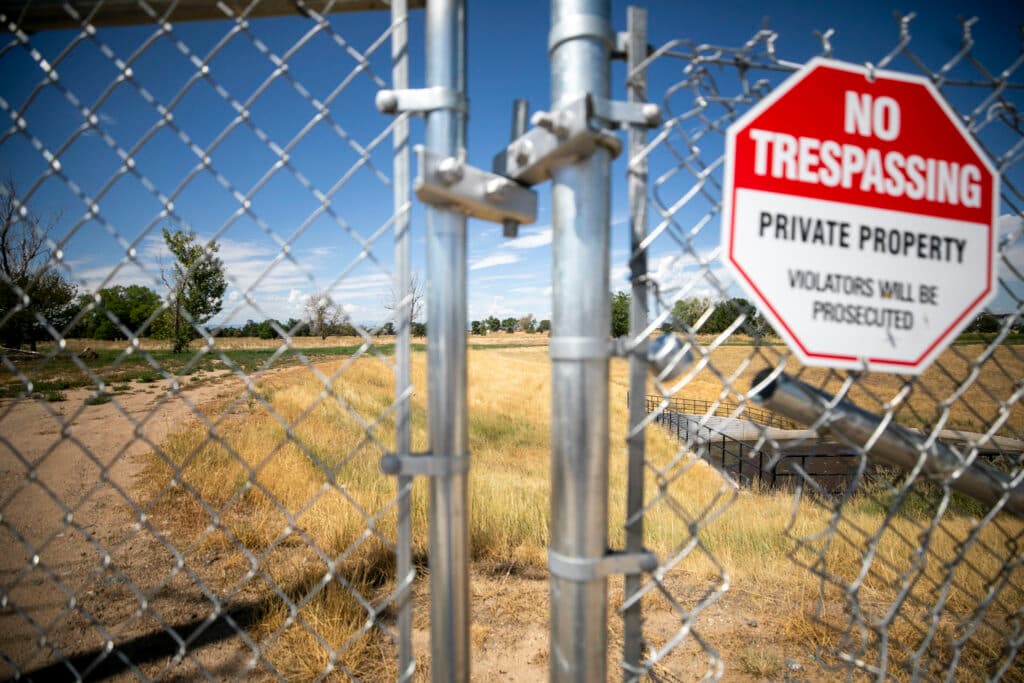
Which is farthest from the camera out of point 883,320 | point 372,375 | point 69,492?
point 372,375

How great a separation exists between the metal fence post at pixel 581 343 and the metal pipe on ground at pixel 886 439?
39cm

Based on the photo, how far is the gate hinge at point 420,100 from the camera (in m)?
0.92

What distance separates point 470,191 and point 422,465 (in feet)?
1.68

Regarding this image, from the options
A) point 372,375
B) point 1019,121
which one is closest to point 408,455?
point 1019,121

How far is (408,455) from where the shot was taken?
0.92 metres

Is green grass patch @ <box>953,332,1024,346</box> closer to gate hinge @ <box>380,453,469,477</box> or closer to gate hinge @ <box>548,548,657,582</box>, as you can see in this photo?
gate hinge @ <box>548,548,657,582</box>

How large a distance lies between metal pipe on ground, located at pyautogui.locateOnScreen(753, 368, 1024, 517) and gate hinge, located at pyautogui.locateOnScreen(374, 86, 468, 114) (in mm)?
824

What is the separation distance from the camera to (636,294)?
3.10ft

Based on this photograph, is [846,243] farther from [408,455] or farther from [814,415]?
[408,455]

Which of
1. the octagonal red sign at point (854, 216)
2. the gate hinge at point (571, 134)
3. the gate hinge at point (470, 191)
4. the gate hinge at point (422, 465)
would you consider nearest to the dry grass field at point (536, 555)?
the gate hinge at point (422, 465)

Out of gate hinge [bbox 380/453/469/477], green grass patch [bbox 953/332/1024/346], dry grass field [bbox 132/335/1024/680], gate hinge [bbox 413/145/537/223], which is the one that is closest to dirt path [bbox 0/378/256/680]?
dry grass field [bbox 132/335/1024/680]

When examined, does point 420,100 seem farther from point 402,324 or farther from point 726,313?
point 726,313

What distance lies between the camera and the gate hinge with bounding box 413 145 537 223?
2.83ft

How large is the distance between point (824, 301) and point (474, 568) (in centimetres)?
284
